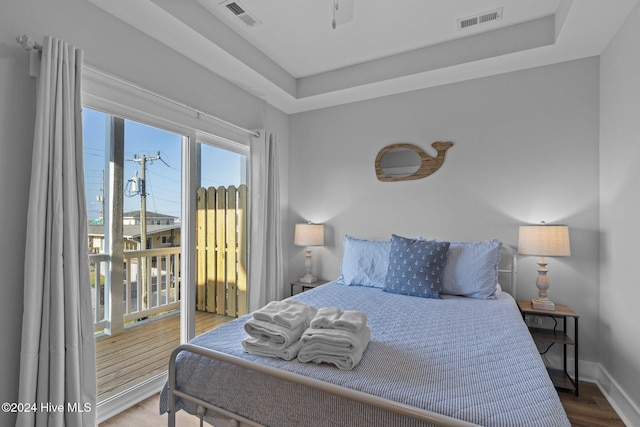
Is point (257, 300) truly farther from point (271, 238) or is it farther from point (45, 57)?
point (45, 57)

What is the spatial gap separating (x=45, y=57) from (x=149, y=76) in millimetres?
669

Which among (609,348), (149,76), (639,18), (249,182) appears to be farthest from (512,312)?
(149,76)

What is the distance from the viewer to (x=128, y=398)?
2.12 metres

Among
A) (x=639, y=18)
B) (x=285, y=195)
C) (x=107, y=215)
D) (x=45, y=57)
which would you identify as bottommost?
(x=107, y=215)

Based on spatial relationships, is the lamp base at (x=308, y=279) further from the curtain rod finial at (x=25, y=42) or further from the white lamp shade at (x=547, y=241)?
Answer: the curtain rod finial at (x=25, y=42)

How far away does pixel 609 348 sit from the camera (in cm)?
229

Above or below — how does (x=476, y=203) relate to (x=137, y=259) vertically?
above

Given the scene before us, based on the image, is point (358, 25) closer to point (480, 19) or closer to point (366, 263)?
point (480, 19)

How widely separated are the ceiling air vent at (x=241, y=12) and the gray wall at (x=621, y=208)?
246 centimetres

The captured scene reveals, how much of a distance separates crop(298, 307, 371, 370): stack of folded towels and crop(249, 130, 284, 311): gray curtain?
1711 mm

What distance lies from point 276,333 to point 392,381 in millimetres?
500

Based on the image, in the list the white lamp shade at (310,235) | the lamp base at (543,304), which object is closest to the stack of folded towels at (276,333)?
the white lamp shade at (310,235)

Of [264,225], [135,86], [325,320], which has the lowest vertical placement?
[325,320]

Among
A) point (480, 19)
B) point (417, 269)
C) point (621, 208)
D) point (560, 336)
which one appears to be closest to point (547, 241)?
point (621, 208)
